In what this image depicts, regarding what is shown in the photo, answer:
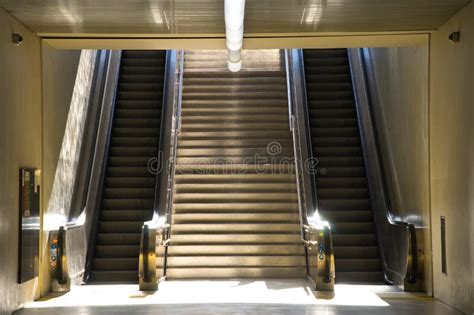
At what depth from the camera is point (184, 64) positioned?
15.3 meters

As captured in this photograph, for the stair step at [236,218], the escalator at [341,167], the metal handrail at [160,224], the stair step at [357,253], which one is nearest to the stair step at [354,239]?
the escalator at [341,167]

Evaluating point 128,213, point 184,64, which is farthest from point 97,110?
point 184,64

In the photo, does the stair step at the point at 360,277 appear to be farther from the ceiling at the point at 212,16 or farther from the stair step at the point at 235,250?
the ceiling at the point at 212,16

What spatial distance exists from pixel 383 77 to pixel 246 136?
300cm

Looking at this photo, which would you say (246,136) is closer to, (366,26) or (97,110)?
(97,110)

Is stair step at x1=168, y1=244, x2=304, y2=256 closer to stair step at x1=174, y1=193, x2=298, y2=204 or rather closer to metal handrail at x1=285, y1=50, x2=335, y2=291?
metal handrail at x1=285, y1=50, x2=335, y2=291

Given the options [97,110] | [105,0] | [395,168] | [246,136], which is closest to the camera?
[105,0]

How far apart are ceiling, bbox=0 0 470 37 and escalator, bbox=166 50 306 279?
3.72 metres

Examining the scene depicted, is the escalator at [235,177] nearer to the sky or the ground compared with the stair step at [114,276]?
nearer to the sky

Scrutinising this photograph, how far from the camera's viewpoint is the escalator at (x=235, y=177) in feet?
34.1

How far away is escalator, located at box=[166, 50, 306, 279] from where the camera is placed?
10406 millimetres

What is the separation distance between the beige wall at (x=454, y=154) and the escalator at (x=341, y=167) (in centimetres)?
208

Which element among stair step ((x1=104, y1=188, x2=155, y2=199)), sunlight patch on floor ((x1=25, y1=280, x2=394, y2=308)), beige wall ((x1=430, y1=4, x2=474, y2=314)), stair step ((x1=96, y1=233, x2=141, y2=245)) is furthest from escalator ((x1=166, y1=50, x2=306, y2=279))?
beige wall ((x1=430, y1=4, x2=474, y2=314))

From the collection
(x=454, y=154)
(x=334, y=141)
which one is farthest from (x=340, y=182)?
(x=454, y=154)
